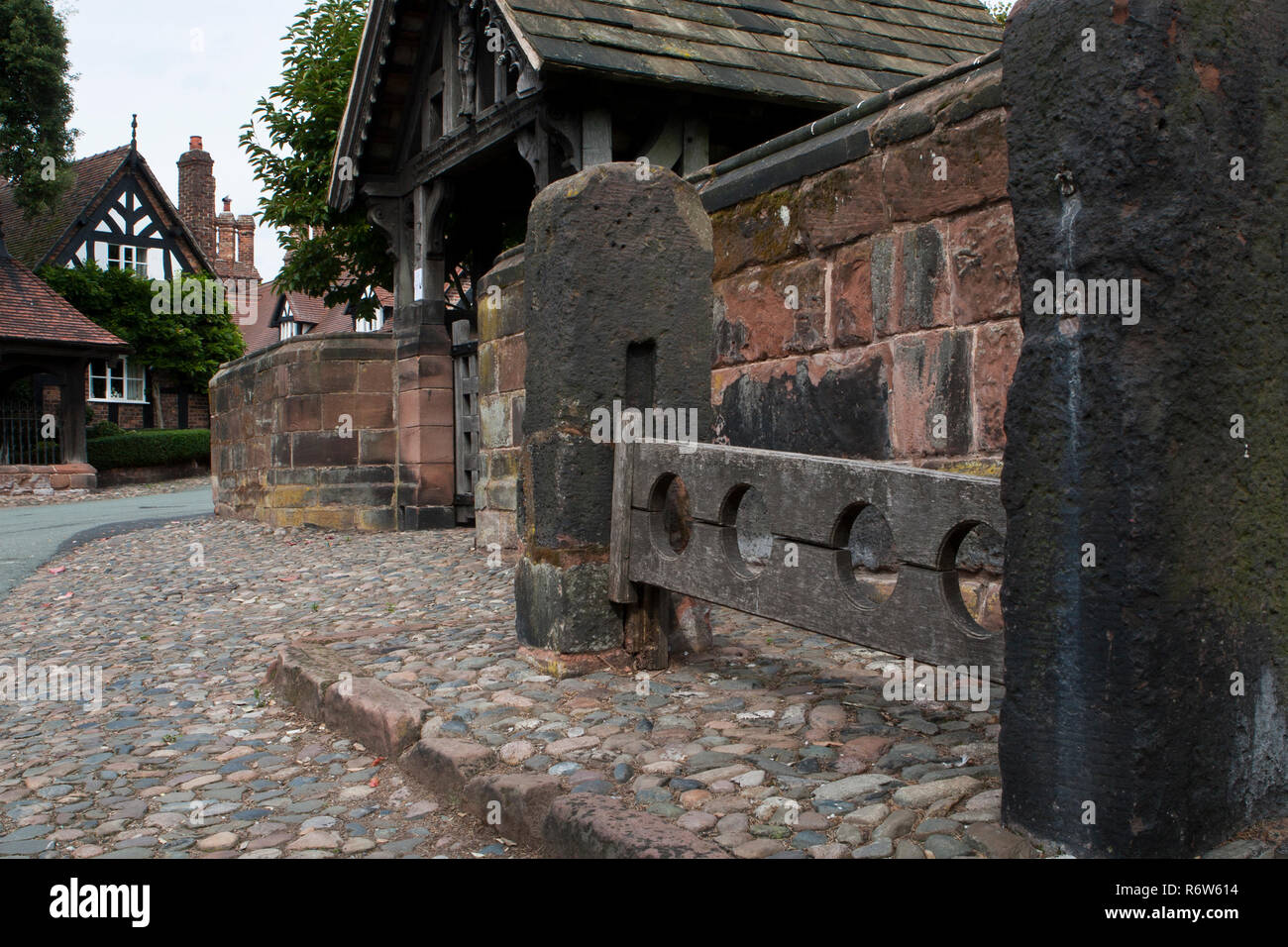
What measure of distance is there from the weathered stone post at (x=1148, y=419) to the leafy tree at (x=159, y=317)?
98.9 ft

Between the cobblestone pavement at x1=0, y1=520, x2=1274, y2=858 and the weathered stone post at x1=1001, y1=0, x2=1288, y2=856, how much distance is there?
28cm

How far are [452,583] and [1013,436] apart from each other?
5349 millimetres

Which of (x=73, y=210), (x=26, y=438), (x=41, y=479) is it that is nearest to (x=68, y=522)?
(x=41, y=479)

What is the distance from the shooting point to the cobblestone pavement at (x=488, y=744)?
2791 mm

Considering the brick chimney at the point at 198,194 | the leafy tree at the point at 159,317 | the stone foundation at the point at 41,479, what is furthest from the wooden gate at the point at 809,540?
the brick chimney at the point at 198,194

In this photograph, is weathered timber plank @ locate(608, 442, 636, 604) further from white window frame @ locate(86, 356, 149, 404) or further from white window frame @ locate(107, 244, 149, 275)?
white window frame @ locate(107, 244, 149, 275)

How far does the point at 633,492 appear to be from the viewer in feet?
14.0

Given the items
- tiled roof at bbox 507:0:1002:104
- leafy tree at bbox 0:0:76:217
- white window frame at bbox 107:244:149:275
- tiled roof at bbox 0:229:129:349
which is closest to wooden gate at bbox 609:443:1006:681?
tiled roof at bbox 507:0:1002:104

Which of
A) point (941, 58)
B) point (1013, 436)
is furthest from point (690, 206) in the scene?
point (941, 58)

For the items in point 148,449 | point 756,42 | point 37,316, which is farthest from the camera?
point 148,449

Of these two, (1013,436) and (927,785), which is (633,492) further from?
(1013,436)

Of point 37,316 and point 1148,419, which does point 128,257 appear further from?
point 1148,419

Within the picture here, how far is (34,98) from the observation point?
84.1 feet

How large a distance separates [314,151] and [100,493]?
12245 millimetres
